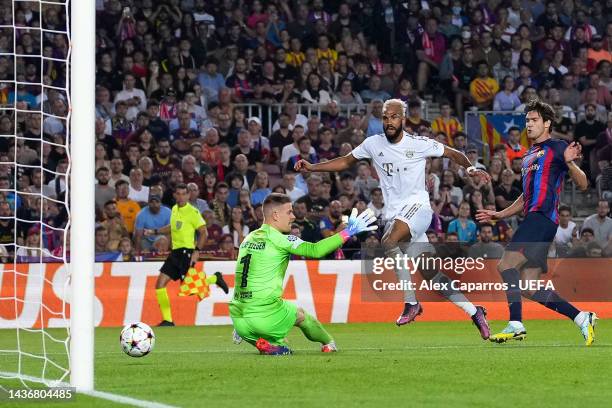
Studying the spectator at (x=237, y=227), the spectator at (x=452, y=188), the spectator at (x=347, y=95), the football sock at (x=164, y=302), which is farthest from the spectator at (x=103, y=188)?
the spectator at (x=452, y=188)

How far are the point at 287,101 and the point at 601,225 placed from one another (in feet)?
18.9

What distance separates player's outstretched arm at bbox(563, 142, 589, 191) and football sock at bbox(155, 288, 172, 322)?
25.6 ft

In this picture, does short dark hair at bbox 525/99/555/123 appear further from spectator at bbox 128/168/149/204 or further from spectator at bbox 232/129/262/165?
spectator at bbox 232/129/262/165

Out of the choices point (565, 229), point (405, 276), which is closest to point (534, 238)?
point (405, 276)

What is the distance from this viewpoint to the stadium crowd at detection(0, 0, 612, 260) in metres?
19.8

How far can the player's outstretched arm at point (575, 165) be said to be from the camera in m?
11.5

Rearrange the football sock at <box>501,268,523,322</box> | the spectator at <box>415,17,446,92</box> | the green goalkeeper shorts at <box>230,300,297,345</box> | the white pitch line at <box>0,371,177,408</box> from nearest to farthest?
1. the white pitch line at <box>0,371,177,408</box>
2. the green goalkeeper shorts at <box>230,300,297,345</box>
3. the football sock at <box>501,268,523,322</box>
4. the spectator at <box>415,17,446,92</box>

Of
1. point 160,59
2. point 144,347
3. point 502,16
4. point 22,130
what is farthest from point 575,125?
point 144,347

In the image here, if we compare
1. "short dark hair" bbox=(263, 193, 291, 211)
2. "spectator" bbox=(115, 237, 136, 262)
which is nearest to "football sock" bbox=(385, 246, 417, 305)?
"short dark hair" bbox=(263, 193, 291, 211)

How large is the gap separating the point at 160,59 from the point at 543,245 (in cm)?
1201

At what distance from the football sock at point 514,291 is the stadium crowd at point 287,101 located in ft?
24.1

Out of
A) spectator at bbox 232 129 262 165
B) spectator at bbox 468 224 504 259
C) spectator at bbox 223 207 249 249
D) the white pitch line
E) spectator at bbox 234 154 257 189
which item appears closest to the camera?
the white pitch line

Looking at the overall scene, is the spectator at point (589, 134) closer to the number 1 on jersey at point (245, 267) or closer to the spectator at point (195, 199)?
the spectator at point (195, 199)

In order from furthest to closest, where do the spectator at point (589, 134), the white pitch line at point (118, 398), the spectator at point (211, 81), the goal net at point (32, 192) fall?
the spectator at point (589, 134) < the spectator at point (211, 81) < the goal net at point (32, 192) < the white pitch line at point (118, 398)
